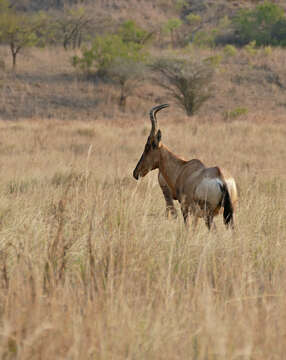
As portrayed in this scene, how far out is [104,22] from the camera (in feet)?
156

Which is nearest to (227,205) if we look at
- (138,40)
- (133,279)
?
(133,279)

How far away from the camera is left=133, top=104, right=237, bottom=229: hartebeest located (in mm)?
4957

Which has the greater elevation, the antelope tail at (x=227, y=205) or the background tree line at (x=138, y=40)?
the antelope tail at (x=227, y=205)

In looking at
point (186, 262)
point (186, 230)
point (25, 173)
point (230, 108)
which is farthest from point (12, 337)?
point (230, 108)

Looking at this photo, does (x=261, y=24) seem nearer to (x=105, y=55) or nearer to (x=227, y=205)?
(x=105, y=55)

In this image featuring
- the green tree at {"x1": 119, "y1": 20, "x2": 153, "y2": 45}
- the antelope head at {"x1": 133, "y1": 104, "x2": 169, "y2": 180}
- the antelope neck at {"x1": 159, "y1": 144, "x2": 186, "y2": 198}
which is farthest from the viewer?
the green tree at {"x1": 119, "y1": 20, "x2": 153, "y2": 45}

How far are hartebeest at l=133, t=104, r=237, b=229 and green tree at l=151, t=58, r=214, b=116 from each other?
21763 mm

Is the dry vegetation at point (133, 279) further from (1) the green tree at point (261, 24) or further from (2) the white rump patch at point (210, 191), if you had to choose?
(1) the green tree at point (261, 24)

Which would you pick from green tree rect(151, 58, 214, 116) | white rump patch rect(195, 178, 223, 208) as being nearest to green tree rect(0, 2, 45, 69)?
green tree rect(151, 58, 214, 116)

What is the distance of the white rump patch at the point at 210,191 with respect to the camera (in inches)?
195

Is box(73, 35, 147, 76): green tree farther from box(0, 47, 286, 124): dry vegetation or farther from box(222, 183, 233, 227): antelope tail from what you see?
box(222, 183, 233, 227): antelope tail

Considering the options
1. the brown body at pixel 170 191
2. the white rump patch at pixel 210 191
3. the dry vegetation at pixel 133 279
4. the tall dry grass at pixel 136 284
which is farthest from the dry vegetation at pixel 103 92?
the tall dry grass at pixel 136 284

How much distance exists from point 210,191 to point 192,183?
314mm

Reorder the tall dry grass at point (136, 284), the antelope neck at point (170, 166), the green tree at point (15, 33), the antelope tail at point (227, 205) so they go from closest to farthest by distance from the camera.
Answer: the tall dry grass at point (136, 284)
the antelope tail at point (227, 205)
the antelope neck at point (170, 166)
the green tree at point (15, 33)
